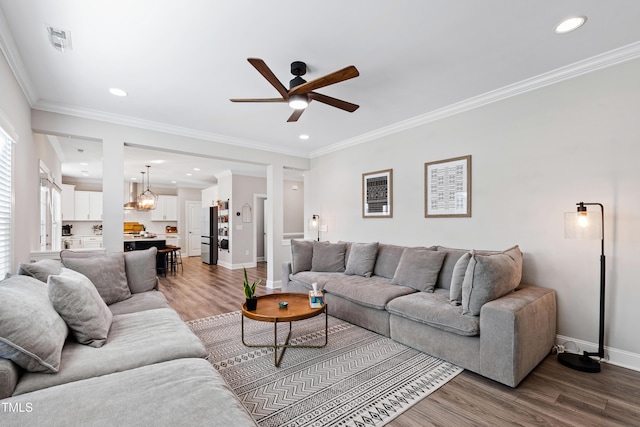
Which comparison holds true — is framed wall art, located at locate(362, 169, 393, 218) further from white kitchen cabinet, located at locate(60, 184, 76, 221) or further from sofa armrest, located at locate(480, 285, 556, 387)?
white kitchen cabinet, located at locate(60, 184, 76, 221)

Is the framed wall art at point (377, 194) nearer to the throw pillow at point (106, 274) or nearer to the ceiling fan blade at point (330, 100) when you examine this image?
the ceiling fan blade at point (330, 100)

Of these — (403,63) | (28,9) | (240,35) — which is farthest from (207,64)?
(403,63)

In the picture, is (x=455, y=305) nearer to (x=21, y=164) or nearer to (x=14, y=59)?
(x=14, y=59)

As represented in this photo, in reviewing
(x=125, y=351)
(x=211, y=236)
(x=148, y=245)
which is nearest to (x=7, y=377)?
(x=125, y=351)

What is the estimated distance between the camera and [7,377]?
4.14 ft

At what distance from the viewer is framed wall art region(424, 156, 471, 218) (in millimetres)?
3580

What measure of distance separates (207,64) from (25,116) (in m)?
2.23

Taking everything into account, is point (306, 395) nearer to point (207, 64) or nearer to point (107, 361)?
point (107, 361)

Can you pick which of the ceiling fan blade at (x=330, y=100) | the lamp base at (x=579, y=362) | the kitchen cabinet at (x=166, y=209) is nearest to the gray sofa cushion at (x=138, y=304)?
the ceiling fan blade at (x=330, y=100)

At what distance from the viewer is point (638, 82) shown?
2467 mm

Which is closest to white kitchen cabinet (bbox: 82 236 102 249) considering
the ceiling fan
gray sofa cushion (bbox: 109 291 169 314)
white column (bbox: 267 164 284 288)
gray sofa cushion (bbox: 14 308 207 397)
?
white column (bbox: 267 164 284 288)

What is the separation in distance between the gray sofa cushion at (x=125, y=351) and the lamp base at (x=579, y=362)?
9.62 feet

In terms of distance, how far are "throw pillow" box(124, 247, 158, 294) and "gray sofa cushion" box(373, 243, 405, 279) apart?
2.78m

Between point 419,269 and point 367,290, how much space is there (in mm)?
644
